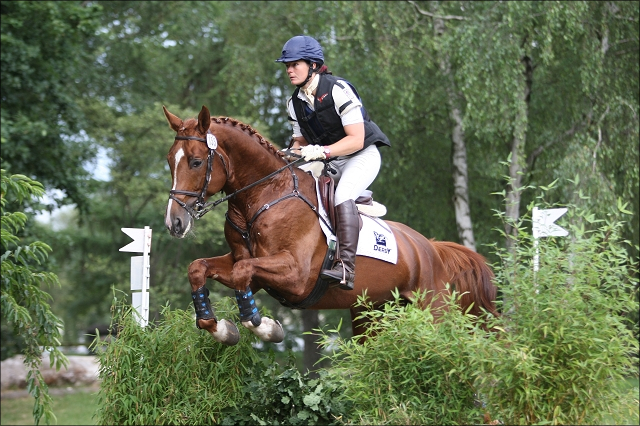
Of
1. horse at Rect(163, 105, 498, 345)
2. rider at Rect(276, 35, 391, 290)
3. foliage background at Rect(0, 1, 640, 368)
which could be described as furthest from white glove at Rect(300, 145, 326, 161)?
foliage background at Rect(0, 1, 640, 368)

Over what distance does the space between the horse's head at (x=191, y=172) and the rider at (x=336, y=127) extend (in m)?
0.65

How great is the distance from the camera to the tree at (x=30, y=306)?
5.70 meters

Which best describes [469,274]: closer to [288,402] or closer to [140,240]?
[288,402]

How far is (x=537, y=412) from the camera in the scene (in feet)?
11.6

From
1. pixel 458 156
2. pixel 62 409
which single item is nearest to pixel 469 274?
pixel 458 156

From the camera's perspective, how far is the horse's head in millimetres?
4457

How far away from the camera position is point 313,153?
4.91 m

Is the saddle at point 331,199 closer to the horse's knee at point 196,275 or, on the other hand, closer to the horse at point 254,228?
the horse at point 254,228

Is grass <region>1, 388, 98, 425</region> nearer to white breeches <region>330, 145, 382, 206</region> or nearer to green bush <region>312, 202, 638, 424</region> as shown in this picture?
white breeches <region>330, 145, 382, 206</region>

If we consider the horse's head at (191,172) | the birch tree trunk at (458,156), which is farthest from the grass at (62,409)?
the horse's head at (191,172)

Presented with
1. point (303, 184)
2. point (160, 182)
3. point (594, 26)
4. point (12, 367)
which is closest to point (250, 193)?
point (303, 184)

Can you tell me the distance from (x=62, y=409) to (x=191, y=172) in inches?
456

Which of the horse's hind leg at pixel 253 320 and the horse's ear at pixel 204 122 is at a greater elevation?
the horse's ear at pixel 204 122

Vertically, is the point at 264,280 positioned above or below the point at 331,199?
below
